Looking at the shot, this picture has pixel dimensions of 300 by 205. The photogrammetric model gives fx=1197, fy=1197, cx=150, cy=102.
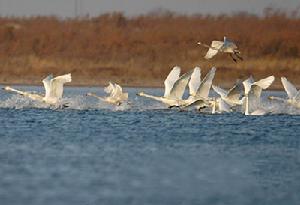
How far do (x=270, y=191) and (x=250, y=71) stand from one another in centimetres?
3814

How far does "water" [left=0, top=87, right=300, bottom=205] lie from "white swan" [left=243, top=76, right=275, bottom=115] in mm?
248

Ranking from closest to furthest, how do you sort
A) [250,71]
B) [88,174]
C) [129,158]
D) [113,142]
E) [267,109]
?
[88,174]
[129,158]
[113,142]
[267,109]
[250,71]

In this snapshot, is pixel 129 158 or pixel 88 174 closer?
pixel 88 174

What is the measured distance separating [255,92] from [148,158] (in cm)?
884

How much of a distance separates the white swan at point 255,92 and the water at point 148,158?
248mm

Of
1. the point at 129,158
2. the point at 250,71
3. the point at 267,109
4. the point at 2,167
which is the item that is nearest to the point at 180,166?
the point at 129,158

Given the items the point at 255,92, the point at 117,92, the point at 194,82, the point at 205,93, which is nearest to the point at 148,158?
the point at 255,92

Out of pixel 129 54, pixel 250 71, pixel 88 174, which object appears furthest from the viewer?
pixel 129 54

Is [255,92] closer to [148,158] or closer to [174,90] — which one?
[174,90]

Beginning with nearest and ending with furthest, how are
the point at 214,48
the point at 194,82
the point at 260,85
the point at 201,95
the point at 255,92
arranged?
1. the point at 260,85
2. the point at 255,92
3. the point at 214,48
4. the point at 201,95
5. the point at 194,82

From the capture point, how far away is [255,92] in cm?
2850

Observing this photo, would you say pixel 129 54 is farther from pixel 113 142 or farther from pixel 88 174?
pixel 88 174

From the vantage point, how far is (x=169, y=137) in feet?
80.0

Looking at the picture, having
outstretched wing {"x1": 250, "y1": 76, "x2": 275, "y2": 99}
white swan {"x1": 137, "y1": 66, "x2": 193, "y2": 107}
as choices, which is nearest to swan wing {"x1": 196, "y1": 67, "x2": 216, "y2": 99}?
white swan {"x1": 137, "y1": 66, "x2": 193, "y2": 107}
